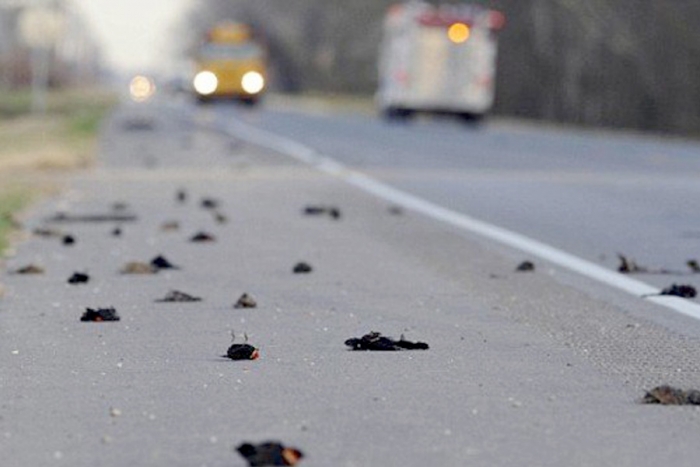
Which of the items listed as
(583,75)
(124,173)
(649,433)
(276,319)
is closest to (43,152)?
(124,173)

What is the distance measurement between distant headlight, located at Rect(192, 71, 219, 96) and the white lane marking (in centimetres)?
4211

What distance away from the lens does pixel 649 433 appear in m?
6.95

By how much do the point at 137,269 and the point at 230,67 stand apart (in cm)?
6349

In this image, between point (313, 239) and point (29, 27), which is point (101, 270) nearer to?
point (313, 239)

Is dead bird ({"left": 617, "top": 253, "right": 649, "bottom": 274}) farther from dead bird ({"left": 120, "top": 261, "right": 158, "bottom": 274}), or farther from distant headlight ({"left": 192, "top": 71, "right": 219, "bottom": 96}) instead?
distant headlight ({"left": 192, "top": 71, "right": 219, "bottom": 96})

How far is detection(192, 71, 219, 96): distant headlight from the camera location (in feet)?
249

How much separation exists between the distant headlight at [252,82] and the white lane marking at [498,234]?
42.1 m

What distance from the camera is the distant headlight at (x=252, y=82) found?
7600 cm

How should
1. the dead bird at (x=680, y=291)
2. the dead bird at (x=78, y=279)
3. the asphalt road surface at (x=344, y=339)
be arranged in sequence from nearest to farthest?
the asphalt road surface at (x=344, y=339)
the dead bird at (x=680, y=291)
the dead bird at (x=78, y=279)

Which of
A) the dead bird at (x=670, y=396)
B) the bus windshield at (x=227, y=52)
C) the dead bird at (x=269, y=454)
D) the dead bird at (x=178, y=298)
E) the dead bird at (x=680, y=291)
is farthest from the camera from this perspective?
the bus windshield at (x=227, y=52)

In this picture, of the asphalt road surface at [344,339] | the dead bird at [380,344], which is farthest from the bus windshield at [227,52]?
the dead bird at [380,344]

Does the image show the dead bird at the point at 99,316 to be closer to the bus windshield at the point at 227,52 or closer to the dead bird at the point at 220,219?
the dead bird at the point at 220,219

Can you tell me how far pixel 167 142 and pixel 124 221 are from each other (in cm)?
2196

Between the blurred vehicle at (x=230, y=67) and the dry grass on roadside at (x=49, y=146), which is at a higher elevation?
the dry grass on roadside at (x=49, y=146)
